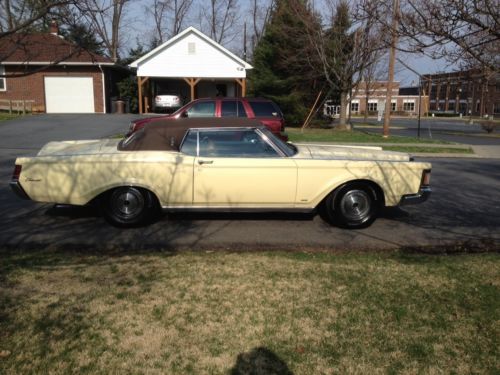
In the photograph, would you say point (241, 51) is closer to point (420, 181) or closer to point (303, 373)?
point (420, 181)

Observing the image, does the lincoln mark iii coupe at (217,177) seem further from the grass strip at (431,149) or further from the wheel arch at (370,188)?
the grass strip at (431,149)

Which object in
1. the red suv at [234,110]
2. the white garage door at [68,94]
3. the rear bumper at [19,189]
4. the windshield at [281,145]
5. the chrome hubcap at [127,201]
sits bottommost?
the chrome hubcap at [127,201]

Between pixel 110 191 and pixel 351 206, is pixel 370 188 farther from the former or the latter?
pixel 110 191

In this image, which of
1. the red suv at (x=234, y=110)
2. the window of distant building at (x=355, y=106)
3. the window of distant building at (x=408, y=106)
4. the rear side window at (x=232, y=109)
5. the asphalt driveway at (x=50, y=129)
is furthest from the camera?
the window of distant building at (x=408, y=106)

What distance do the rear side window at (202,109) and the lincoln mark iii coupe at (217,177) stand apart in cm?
672

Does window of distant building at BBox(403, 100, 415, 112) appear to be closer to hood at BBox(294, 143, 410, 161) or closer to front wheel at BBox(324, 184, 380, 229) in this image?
hood at BBox(294, 143, 410, 161)

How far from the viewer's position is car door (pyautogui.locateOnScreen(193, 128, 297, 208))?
6.39m

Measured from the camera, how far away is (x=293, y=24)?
29516 mm

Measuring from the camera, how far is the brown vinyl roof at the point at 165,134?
6.69m


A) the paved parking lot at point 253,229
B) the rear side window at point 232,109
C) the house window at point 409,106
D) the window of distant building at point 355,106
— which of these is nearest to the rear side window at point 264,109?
the rear side window at point 232,109

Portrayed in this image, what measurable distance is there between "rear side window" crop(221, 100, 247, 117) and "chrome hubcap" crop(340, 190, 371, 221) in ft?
23.1

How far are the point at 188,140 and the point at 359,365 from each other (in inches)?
164

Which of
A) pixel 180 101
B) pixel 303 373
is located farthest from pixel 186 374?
pixel 180 101

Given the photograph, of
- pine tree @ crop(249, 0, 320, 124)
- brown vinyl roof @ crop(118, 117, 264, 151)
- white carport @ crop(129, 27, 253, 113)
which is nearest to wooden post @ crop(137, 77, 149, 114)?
white carport @ crop(129, 27, 253, 113)
